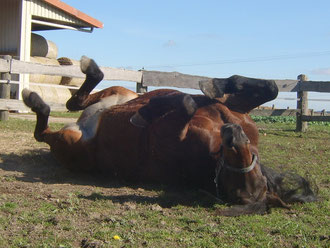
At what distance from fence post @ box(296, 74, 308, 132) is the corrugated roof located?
30.6 feet

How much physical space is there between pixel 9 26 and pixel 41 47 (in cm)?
168

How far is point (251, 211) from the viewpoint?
349 centimetres

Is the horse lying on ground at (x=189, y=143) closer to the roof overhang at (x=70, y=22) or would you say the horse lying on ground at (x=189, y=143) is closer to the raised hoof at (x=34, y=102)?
the raised hoof at (x=34, y=102)

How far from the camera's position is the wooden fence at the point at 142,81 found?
938cm

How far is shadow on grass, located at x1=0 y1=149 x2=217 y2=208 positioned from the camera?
3.93 metres

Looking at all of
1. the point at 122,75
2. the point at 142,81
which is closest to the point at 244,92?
the point at 122,75

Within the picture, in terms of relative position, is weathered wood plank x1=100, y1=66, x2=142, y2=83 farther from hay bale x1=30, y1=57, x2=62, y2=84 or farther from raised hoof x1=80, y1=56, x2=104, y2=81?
hay bale x1=30, y1=57, x2=62, y2=84

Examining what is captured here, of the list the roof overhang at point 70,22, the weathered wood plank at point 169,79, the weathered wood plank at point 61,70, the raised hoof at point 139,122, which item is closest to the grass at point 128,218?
the raised hoof at point 139,122

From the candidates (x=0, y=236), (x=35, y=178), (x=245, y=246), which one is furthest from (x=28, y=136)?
(x=245, y=246)

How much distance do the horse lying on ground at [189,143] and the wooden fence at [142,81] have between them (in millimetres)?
4283

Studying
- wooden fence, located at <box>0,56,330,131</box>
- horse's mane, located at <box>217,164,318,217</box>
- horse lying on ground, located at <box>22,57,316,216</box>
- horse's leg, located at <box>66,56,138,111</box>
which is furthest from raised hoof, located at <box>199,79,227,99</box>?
wooden fence, located at <box>0,56,330,131</box>

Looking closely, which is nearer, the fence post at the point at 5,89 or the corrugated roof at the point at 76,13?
the fence post at the point at 5,89

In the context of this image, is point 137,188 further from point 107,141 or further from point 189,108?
point 189,108

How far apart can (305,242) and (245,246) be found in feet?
1.39
